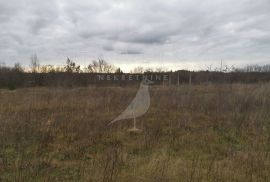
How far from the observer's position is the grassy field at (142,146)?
13.6 feet

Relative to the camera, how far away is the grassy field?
4137mm

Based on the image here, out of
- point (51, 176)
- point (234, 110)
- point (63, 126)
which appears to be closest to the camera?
point (51, 176)

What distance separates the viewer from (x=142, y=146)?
570 centimetres

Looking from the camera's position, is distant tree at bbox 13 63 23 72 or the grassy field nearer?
the grassy field

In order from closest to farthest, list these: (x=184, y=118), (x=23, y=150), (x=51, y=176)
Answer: (x=51, y=176)
(x=23, y=150)
(x=184, y=118)

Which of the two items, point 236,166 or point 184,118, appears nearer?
point 236,166

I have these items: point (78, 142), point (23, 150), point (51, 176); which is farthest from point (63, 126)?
point (51, 176)

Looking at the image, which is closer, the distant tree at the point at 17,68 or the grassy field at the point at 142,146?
the grassy field at the point at 142,146

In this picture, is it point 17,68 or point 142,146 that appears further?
point 17,68

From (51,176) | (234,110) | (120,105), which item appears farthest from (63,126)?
(234,110)

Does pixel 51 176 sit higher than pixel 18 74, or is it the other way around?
pixel 18 74

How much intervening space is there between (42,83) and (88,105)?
21.1m

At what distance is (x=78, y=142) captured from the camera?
5996 mm

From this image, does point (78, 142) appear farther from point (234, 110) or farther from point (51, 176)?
point (234, 110)
